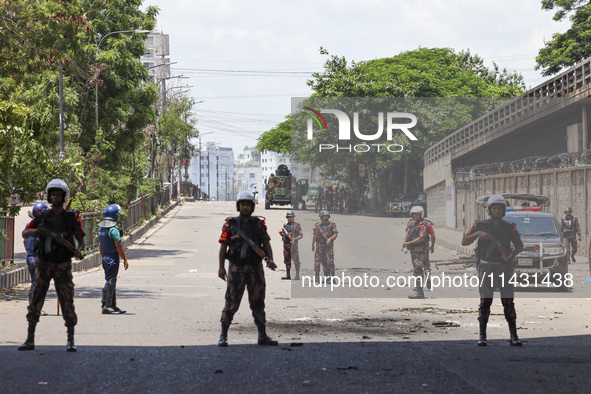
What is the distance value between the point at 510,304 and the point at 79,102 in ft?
78.4

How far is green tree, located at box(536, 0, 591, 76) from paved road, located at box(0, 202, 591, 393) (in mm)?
31640

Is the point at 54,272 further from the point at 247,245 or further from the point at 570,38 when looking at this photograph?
the point at 570,38

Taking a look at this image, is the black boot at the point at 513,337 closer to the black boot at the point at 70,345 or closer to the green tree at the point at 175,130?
the black boot at the point at 70,345

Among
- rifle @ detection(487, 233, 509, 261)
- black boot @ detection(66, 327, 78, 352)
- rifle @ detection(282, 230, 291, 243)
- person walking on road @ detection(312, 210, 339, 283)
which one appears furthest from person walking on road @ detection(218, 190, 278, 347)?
rifle @ detection(282, 230, 291, 243)

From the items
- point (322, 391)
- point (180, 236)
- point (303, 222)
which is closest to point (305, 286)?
point (303, 222)

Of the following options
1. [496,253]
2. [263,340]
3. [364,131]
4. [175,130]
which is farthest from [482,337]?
[175,130]

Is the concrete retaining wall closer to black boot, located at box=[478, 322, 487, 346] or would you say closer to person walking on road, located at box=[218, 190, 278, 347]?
person walking on road, located at box=[218, 190, 278, 347]

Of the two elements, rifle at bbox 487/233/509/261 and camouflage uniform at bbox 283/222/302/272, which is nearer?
rifle at bbox 487/233/509/261

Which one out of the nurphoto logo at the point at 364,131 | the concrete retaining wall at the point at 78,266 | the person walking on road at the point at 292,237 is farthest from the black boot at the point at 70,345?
the person walking on road at the point at 292,237

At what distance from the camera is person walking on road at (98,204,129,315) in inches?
531

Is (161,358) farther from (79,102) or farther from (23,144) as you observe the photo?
(79,102)

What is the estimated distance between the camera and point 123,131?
32.5 meters

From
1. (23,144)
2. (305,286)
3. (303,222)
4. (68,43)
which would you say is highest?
(68,43)

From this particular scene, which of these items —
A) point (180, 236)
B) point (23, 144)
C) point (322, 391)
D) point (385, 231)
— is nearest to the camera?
point (322, 391)
